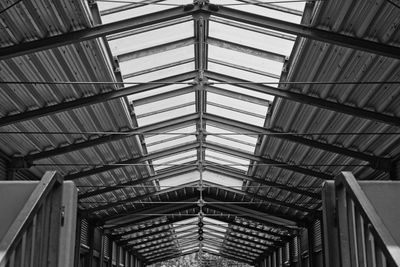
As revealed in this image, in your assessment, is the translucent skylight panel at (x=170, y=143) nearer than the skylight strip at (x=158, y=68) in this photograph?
No

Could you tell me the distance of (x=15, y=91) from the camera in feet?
29.1

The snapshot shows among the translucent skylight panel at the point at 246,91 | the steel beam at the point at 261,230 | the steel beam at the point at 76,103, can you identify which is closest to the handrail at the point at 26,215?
the steel beam at the point at 76,103

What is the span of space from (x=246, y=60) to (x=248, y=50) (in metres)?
0.41

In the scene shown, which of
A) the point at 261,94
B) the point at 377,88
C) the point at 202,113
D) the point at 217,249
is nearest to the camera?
the point at 377,88

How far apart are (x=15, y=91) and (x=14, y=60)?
101 cm

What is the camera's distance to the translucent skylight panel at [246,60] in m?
9.56

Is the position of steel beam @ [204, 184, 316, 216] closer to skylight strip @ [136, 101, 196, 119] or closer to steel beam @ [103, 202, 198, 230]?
steel beam @ [103, 202, 198, 230]

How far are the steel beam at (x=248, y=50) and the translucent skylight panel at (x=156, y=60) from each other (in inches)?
18.9

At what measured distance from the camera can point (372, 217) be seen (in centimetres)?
302

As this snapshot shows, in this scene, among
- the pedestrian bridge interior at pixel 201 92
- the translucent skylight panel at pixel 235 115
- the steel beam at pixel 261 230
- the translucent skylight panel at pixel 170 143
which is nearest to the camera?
the pedestrian bridge interior at pixel 201 92

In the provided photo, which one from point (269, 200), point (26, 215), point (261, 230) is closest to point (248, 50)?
point (26, 215)

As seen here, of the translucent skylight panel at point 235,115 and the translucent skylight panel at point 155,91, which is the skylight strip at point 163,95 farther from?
the translucent skylight panel at point 235,115

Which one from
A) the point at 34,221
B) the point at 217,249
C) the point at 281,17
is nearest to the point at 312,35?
the point at 281,17

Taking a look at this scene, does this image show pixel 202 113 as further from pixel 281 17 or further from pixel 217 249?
pixel 217 249
